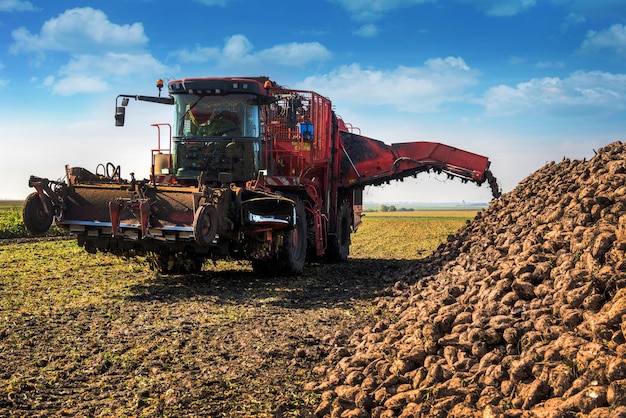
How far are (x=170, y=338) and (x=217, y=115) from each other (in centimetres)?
538

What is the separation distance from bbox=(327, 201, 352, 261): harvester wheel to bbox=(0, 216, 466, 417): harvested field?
8.41ft

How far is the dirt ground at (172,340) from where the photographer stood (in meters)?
5.66

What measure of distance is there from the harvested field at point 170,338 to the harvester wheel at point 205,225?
0.85 m

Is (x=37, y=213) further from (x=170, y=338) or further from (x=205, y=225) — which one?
(x=170, y=338)

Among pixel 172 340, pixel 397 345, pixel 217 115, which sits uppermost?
pixel 217 115

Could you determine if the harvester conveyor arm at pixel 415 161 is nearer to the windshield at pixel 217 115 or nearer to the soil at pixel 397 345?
the windshield at pixel 217 115

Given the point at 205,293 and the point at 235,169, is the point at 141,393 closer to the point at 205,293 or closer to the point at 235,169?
the point at 205,293

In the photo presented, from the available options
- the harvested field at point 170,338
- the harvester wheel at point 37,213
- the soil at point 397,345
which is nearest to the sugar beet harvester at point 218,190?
the harvester wheel at point 37,213

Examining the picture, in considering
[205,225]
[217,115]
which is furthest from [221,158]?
[205,225]

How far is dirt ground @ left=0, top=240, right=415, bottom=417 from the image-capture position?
5664mm

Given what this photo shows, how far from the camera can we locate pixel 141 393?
18.8 feet

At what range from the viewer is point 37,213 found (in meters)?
10.6

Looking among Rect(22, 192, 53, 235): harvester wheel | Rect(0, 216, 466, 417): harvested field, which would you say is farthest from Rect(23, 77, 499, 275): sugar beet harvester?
Rect(0, 216, 466, 417): harvested field

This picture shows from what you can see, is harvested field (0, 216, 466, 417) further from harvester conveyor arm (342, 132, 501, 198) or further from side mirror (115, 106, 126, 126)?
harvester conveyor arm (342, 132, 501, 198)
